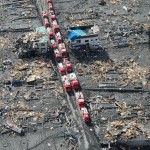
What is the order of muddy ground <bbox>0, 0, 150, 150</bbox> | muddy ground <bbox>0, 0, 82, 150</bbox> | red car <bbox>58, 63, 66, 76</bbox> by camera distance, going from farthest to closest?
red car <bbox>58, 63, 66, 76</bbox>
muddy ground <bbox>0, 0, 150, 150</bbox>
muddy ground <bbox>0, 0, 82, 150</bbox>

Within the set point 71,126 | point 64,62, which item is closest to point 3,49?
point 64,62

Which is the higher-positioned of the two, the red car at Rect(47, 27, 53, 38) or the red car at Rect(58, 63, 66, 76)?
the red car at Rect(47, 27, 53, 38)

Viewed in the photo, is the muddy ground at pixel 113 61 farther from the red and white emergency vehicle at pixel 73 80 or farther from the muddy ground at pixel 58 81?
the red and white emergency vehicle at pixel 73 80

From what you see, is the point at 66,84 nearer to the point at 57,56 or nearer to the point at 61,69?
the point at 61,69

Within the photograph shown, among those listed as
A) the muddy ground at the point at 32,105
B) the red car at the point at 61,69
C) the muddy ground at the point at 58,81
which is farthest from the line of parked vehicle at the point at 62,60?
the muddy ground at the point at 32,105

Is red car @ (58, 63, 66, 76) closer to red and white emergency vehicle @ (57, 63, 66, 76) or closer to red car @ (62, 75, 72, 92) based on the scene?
red and white emergency vehicle @ (57, 63, 66, 76)

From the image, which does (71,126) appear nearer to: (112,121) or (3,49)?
(112,121)

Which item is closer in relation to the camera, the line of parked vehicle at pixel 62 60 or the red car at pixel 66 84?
the line of parked vehicle at pixel 62 60

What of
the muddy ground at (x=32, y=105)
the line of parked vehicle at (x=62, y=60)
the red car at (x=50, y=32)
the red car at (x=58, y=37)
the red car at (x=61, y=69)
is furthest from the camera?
the red car at (x=50, y=32)

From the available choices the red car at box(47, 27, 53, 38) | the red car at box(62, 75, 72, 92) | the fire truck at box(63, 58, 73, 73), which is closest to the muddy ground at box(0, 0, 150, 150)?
the red car at box(62, 75, 72, 92)
